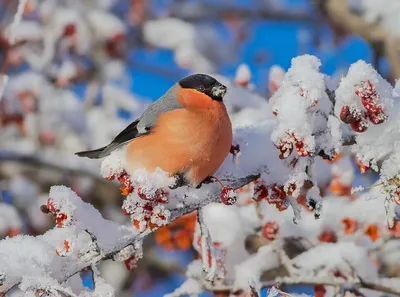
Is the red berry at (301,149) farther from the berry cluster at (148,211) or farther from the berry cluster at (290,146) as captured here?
the berry cluster at (148,211)

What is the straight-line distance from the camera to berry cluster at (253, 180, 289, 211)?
169 centimetres

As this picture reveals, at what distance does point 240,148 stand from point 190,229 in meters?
0.78

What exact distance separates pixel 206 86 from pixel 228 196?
0.46 metres

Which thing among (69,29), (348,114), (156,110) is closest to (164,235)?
(156,110)

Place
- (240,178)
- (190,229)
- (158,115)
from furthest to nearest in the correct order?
(190,229), (158,115), (240,178)

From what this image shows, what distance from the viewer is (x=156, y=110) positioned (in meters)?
1.92

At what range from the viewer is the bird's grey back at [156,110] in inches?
73.7

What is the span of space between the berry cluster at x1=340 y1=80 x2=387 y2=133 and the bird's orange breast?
32cm

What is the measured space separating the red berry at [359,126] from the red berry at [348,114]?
0.01 meters

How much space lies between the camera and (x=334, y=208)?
2408 mm

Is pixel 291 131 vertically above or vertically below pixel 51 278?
above

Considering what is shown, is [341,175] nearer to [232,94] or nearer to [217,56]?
[232,94]

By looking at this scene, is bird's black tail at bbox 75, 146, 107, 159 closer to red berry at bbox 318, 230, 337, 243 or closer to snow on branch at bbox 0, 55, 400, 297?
snow on branch at bbox 0, 55, 400, 297

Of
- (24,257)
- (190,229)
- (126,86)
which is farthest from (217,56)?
(24,257)
